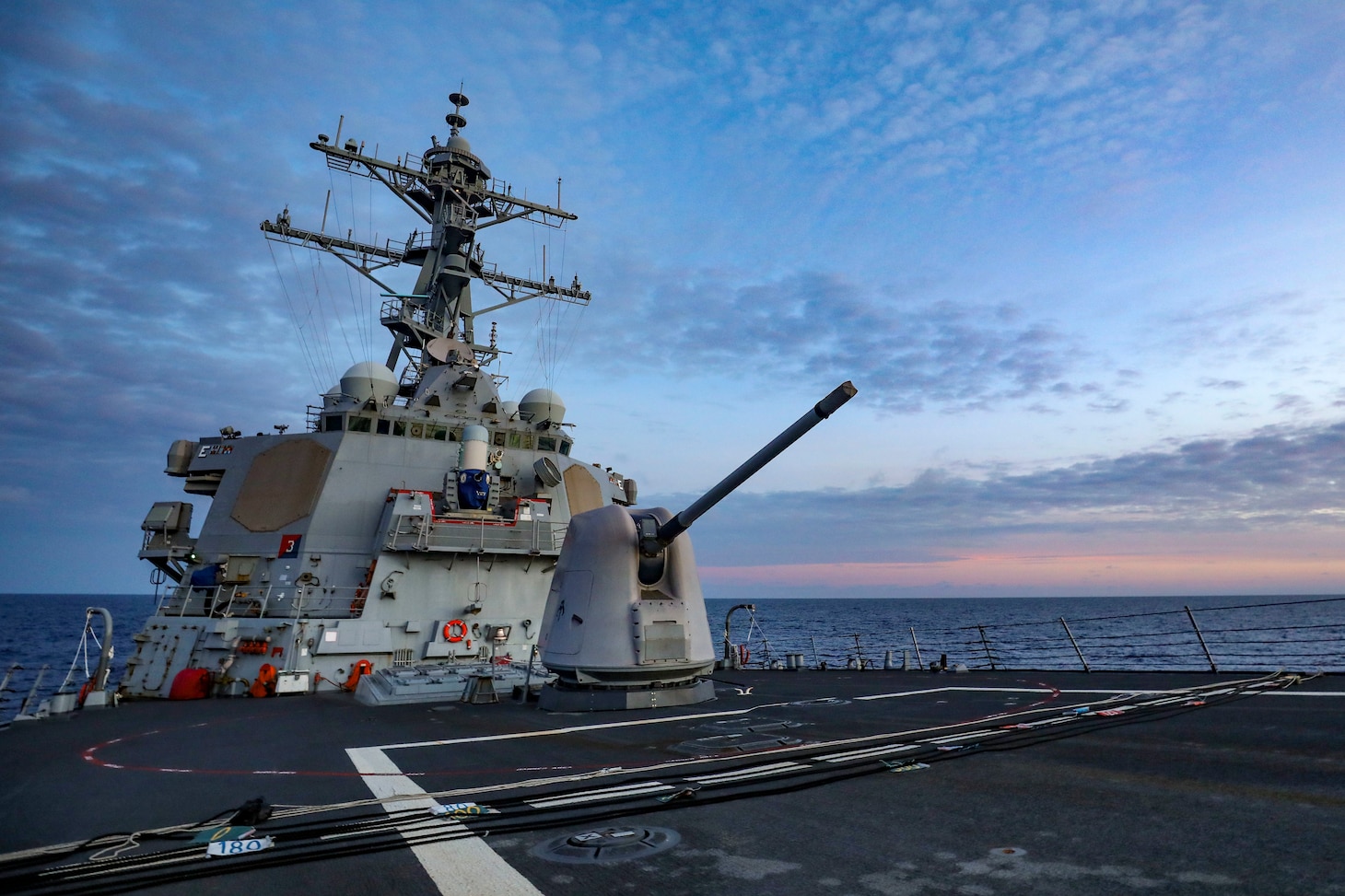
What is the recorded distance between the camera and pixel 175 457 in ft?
56.2

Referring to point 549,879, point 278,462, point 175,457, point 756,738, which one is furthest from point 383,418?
point 549,879

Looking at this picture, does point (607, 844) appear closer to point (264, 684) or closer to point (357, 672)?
point (357, 672)

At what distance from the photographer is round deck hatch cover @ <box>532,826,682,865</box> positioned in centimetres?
330

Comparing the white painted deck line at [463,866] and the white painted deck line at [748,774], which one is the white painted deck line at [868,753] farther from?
the white painted deck line at [463,866]

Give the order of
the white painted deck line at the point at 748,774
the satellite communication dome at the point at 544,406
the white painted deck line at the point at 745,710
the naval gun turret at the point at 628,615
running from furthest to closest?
the satellite communication dome at the point at 544,406 < the naval gun turret at the point at 628,615 < the white painted deck line at the point at 745,710 < the white painted deck line at the point at 748,774

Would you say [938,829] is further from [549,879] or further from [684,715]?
[684,715]

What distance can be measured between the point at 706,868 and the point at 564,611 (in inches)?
268

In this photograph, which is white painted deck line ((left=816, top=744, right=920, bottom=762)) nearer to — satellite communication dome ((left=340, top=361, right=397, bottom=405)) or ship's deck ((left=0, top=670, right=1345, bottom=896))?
ship's deck ((left=0, top=670, right=1345, bottom=896))

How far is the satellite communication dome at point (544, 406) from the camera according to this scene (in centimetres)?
1952

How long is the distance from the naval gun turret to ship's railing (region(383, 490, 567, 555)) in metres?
4.72

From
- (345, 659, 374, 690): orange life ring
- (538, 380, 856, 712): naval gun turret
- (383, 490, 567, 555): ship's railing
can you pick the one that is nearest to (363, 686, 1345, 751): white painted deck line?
(538, 380, 856, 712): naval gun turret

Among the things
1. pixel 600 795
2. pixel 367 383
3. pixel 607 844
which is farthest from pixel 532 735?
pixel 367 383

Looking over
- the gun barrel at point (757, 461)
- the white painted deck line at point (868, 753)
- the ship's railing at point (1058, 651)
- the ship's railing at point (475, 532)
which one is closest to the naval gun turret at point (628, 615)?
the gun barrel at point (757, 461)

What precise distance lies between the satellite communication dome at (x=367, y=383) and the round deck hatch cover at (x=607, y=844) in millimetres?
15060
